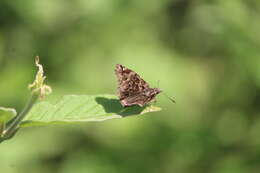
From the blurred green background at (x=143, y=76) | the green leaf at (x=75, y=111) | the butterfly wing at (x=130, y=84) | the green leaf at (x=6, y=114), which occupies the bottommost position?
the blurred green background at (x=143, y=76)

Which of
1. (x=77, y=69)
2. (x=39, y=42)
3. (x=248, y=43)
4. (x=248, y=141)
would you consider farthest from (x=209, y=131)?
(x=39, y=42)

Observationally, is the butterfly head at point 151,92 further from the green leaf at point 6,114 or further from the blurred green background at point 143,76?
the blurred green background at point 143,76

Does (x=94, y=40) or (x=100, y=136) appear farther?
Result: (x=94, y=40)

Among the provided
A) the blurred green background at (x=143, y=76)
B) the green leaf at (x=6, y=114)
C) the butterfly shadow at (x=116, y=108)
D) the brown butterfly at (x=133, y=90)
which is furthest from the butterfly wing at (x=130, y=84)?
the blurred green background at (x=143, y=76)

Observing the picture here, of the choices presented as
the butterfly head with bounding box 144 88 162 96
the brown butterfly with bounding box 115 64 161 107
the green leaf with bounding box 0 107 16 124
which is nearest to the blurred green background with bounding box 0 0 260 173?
the brown butterfly with bounding box 115 64 161 107

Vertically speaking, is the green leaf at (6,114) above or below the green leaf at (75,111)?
above

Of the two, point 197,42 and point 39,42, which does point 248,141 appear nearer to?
point 197,42

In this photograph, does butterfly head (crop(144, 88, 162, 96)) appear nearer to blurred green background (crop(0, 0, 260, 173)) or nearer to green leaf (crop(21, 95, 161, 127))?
green leaf (crop(21, 95, 161, 127))

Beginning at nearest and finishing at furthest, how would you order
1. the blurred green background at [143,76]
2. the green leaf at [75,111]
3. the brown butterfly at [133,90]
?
the green leaf at [75,111], the brown butterfly at [133,90], the blurred green background at [143,76]
